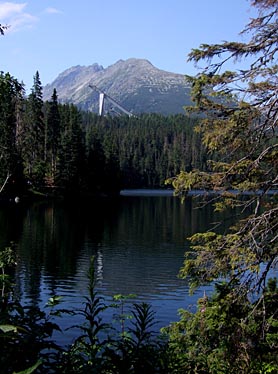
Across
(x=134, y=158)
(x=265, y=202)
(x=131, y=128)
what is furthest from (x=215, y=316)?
(x=131, y=128)

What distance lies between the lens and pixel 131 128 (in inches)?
7475

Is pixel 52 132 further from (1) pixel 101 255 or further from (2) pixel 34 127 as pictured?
(1) pixel 101 255

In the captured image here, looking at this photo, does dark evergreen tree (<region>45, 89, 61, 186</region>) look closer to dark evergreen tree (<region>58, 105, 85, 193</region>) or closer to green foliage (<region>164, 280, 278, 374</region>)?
dark evergreen tree (<region>58, 105, 85, 193</region>)

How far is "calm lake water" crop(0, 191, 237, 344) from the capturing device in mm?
19641

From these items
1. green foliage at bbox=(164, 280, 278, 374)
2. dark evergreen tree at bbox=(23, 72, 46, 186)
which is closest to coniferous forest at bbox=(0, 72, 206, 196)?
dark evergreen tree at bbox=(23, 72, 46, 186)

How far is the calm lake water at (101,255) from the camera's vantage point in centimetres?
1964

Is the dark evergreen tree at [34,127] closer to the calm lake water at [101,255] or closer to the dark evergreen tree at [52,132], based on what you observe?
the dark evergreen tree at [52,132]

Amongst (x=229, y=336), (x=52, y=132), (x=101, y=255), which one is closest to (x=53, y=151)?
(x=52, y=132)

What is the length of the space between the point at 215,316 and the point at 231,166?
8.27 feet

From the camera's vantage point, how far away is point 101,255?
95.8 ft

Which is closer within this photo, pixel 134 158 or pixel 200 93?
pixel 200 93

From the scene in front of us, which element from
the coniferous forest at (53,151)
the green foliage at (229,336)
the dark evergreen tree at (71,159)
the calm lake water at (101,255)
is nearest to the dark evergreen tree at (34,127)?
the coniferous forest at (53,151)

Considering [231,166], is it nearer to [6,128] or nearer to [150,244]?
[150,244]

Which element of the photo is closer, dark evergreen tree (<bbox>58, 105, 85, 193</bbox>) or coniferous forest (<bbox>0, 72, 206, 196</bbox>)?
coniferous forest (<bbox>0, 72, 206, 196</bbox>)
